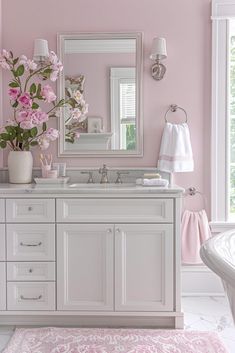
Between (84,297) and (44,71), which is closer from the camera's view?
(84,297)

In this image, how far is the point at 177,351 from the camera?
211cm

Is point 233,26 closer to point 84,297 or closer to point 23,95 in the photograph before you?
point 23,95

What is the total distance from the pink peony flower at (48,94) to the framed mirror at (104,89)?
0.20 metres

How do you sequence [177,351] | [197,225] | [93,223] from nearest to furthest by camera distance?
[177,351]
[93,223]
[197,225]

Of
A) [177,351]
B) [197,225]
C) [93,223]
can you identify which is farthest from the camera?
[197,225]

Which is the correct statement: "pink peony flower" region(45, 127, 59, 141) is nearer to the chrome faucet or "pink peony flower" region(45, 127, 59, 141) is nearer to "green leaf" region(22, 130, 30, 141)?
"green leaf" region(22, 130, 30, 141)

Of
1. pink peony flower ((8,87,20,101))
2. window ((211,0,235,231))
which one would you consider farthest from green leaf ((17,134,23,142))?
window ((211,0,235,231))

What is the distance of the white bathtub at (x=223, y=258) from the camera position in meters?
1.30

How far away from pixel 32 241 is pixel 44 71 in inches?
47.1

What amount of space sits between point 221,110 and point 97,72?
36.9 inches

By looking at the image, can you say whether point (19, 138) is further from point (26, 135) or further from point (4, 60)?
point (4, 60)

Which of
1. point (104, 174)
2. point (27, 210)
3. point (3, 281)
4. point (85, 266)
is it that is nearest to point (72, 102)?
point (104, 174)

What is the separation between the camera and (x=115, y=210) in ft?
7.83

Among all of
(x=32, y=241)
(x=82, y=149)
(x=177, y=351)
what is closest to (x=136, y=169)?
(x=82, y=149)
